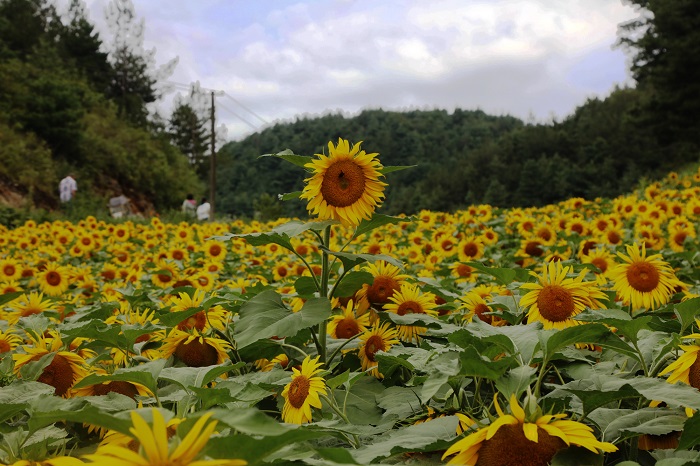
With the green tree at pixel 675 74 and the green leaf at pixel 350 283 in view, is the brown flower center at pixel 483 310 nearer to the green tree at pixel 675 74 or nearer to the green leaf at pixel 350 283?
the green leaf at pixel 350 283

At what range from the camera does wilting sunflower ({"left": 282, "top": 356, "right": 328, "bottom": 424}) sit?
121 cm

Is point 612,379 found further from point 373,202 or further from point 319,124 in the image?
point 319,124

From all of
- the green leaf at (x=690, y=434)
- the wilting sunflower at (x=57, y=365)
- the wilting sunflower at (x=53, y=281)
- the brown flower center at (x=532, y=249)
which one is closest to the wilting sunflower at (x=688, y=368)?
the green leaf at (x=690, y=434)

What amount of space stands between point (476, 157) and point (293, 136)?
20364mm

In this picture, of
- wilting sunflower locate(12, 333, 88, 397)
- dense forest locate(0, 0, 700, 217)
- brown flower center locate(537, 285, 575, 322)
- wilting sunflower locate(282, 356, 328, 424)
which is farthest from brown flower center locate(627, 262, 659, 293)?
dense forest locate(0, 0, 700, 217)

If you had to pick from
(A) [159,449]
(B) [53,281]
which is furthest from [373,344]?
(B) [53,281]

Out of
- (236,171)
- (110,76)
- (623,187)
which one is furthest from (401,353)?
(236,171)

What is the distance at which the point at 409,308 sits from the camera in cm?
184

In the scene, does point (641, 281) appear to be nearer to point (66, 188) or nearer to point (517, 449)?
point (517, 449)

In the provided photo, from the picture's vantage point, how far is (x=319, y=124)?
62656 millimetres

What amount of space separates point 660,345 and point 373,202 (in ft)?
2.65

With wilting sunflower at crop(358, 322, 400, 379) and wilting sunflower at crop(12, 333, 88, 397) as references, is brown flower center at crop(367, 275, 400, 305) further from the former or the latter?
wilting sunflower at crop(12, 333, 88, 397)

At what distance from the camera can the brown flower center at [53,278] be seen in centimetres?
444

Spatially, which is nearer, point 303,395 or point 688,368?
point 688,368
